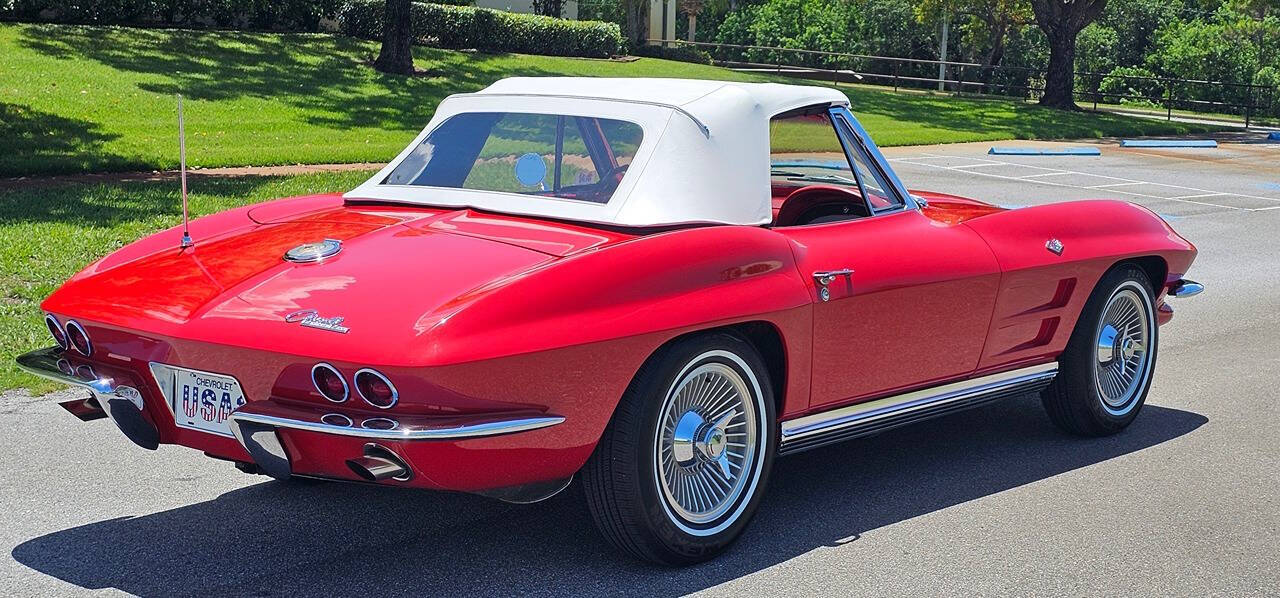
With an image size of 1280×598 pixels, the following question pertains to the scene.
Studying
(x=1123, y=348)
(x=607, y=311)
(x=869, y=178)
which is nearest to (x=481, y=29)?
(x=1123, y=348)

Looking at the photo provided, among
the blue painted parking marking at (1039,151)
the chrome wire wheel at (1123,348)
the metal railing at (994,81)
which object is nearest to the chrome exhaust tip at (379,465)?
the chrome wire wheel at (1123,348)

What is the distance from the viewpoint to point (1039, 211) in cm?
557

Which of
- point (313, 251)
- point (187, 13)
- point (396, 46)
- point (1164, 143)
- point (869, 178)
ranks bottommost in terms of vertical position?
point (1164, 143)

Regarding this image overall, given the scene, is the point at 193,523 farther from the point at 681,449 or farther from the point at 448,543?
the point at 681,449

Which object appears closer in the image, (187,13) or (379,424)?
(379,424)

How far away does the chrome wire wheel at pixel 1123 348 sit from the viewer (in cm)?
582

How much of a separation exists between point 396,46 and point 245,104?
637 cm

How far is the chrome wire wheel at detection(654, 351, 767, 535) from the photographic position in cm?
421

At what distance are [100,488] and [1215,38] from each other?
164ft

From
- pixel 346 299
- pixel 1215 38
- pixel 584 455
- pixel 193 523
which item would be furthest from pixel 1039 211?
pixel 1215 38

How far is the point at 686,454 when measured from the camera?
425cm

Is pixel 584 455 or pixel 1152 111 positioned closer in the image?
pixel 584 455

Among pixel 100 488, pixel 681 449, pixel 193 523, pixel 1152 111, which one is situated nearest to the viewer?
pixel 681 449

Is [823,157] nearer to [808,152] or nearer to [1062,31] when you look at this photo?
[808,152]
